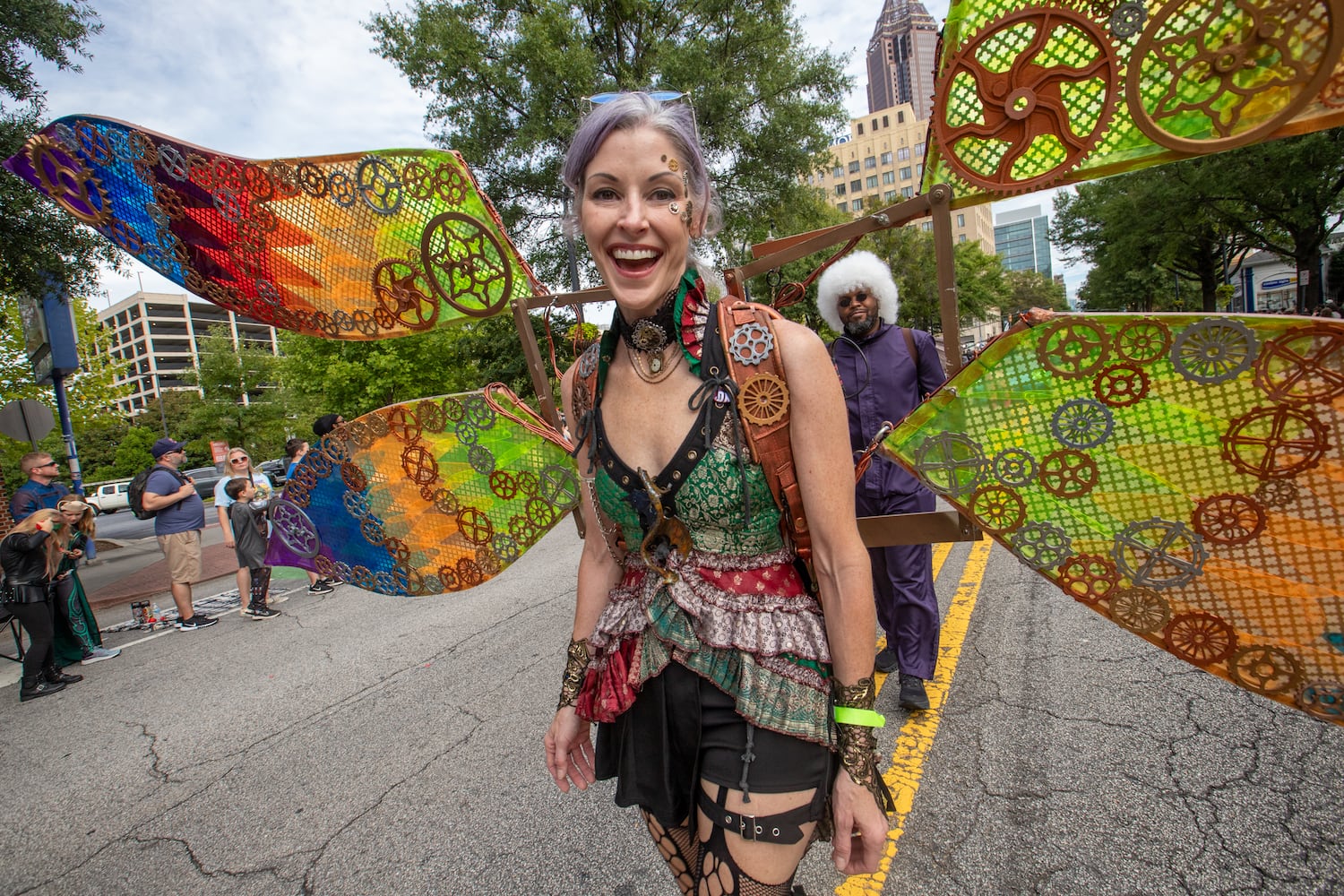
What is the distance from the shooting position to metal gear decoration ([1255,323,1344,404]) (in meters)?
1.15

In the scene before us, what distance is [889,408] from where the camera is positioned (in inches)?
132

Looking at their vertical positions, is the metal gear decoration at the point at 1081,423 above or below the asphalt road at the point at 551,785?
above

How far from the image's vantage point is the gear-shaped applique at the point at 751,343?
4.24 ft

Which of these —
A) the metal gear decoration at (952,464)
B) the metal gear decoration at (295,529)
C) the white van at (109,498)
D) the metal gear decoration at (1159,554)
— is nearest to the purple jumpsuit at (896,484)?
the metal gear decoration at (952,464)

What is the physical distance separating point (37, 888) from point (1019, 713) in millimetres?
4243

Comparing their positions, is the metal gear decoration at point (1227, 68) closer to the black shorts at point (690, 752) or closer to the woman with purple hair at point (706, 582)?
the woman with purple hair at point (706, 582)

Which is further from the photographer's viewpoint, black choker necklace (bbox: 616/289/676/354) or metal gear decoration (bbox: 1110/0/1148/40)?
black choker necklace (bbox: 616/289/676/354)

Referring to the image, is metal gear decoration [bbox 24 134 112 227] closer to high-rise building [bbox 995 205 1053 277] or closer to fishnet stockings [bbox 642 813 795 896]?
fishnet stockings [bbox 642 813 795 896]

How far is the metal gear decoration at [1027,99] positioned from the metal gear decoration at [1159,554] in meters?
0.72

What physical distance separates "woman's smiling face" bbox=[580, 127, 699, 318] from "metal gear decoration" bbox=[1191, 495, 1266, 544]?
1.12 metres

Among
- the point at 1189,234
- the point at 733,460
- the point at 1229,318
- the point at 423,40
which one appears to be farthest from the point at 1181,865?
the point at 1189,234

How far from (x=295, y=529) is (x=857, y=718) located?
181 centimetres

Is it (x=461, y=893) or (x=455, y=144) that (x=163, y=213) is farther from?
(x=455, y=144)

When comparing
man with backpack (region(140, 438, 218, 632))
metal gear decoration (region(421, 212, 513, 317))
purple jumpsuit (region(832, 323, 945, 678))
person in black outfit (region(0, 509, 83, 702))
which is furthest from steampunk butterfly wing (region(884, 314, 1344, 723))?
man with backpack (region(140, 438, 218, 632))
